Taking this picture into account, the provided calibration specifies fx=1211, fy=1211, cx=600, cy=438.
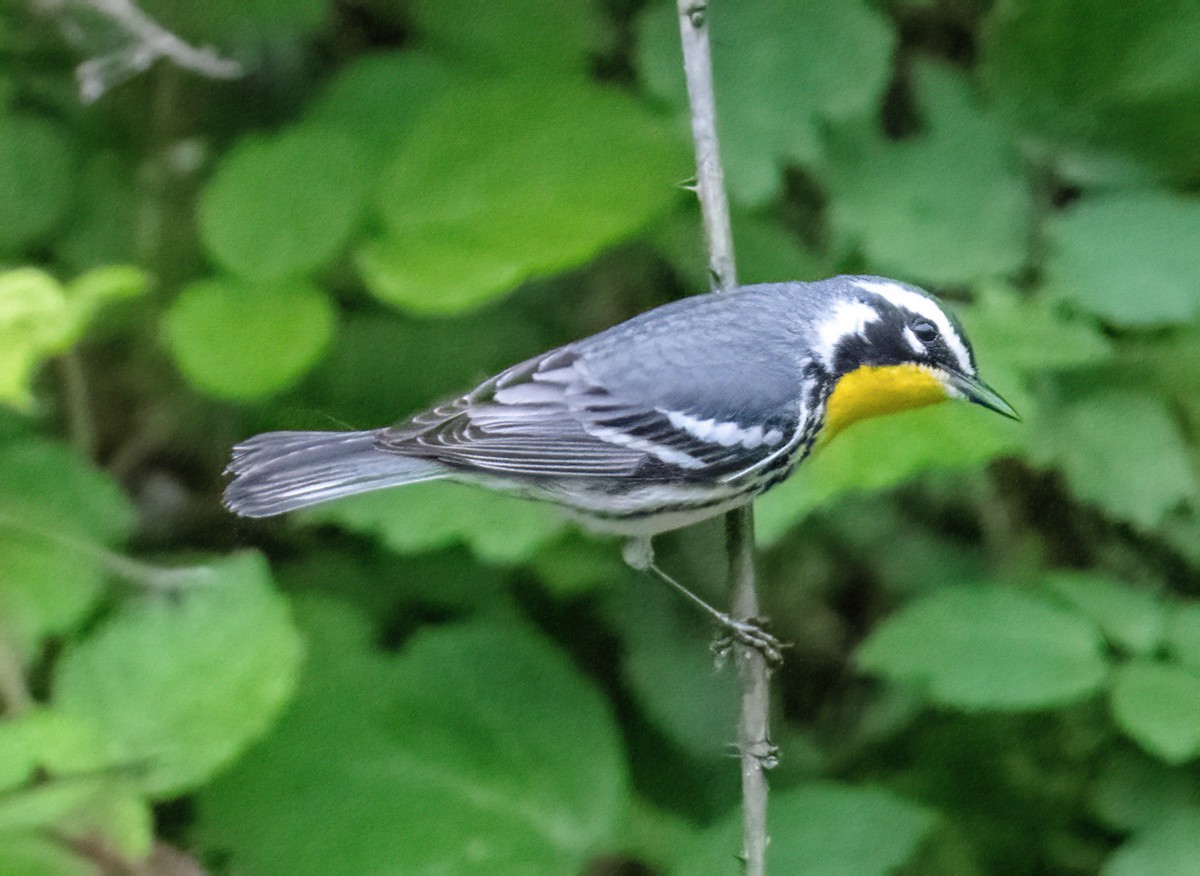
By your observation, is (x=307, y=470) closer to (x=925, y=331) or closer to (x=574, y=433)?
(x=574, y=433)

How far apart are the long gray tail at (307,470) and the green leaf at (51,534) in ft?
1.24

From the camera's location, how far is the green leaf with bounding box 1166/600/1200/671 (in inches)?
53.1

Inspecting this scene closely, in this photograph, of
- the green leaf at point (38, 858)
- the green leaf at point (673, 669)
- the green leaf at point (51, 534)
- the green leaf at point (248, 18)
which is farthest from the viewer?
the green leaf at point (248, 18)

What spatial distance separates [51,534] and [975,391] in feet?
3.41

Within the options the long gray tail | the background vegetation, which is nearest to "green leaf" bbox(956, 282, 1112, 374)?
the background vegetation

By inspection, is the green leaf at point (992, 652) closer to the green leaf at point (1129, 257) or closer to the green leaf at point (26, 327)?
the green leaf at point (1129, 257)

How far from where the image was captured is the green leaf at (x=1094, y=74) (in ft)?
5.04

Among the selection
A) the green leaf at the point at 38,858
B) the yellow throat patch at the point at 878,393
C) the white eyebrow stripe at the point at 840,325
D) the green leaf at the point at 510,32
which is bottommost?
the green leaf at the point at 38,858

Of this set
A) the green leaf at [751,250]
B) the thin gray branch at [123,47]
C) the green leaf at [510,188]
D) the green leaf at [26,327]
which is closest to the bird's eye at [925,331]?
the green leaf at [510,188]

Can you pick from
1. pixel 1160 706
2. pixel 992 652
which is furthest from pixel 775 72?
pixel 1160 706

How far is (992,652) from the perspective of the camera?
135 cm

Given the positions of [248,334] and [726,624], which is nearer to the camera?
[248,334]

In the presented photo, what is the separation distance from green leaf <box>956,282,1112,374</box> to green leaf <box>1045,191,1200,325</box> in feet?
0.11

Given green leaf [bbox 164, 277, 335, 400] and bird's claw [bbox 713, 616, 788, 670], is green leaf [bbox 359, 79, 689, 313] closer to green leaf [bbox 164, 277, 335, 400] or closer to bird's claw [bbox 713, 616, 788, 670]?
green leaf [bbox 164, 277, 335, 400]
